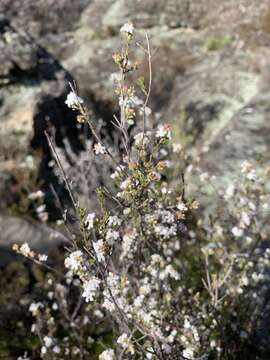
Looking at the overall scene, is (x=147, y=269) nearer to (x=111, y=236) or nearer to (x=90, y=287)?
(x=111, y=236)

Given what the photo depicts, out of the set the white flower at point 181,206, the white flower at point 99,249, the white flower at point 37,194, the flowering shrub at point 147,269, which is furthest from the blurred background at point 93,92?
the white flower at point 99,249

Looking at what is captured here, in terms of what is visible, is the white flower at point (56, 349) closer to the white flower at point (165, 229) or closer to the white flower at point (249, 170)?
the white flower at point (165, 229)

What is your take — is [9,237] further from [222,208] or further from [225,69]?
[225,69]

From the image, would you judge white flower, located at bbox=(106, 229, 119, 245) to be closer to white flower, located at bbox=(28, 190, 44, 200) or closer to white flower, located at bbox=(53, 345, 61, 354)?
white flower, located at bbox=(53, 345, 61, 354)

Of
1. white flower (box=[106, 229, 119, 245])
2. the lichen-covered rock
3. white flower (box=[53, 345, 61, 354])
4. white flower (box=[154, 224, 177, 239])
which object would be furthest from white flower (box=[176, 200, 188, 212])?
the lichen-covered rock

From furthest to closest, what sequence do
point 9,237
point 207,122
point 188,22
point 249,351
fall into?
point 188,22 < point 207,122 < point 9,237 < point 249,351

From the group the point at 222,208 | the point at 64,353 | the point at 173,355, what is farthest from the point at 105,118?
the point at 173,355
